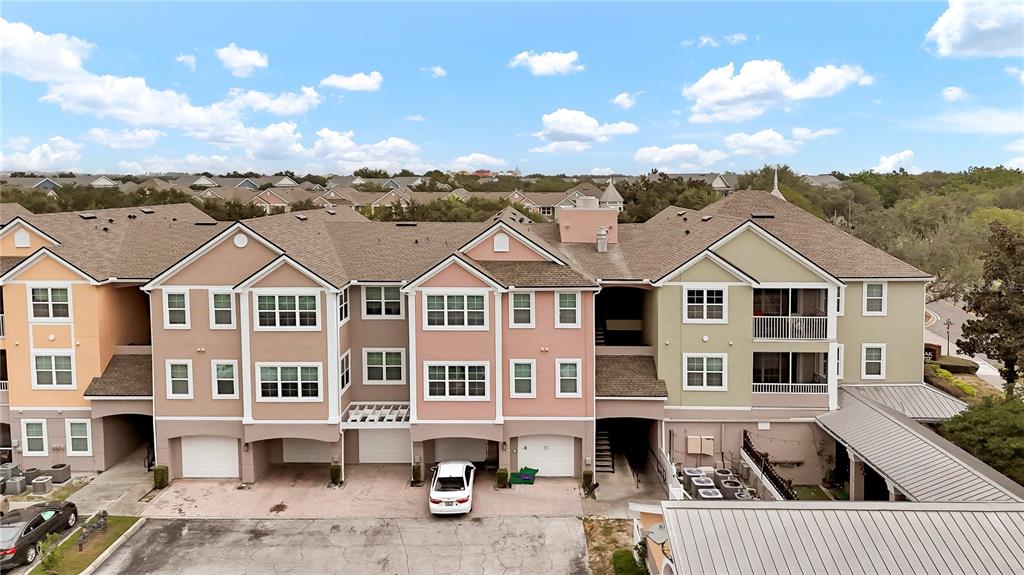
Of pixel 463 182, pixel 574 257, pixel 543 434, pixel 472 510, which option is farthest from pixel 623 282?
pixel 463 182

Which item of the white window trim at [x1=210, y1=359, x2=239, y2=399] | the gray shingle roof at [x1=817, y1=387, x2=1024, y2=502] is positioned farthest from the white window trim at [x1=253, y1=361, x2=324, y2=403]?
the gray shingle roof at [x1=817, y1=387, x2=1024, y2=502]

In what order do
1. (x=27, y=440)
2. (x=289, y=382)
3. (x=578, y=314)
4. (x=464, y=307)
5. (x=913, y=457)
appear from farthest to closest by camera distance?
(x=27, y=440) < (x=578, y=314) < (x=289, y=382) < (x=464, y=307) < (x=913, y=457)

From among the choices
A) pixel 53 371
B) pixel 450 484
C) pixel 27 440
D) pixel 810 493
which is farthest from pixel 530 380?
pixel 27 440

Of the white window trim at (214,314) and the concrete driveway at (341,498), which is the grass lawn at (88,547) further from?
the white window trim at (214,314)

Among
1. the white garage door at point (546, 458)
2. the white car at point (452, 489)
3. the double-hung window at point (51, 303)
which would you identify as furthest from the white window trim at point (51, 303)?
the white garage door at point (546, 458)

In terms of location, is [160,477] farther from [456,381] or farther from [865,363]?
[865,363]

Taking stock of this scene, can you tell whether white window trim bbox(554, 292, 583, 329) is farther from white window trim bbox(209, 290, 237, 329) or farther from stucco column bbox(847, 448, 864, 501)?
white window trim bbox(209, 290, 237, 329)
